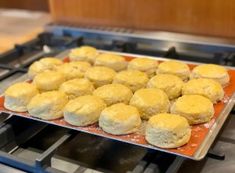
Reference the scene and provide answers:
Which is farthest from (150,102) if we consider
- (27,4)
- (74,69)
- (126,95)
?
(27,4)

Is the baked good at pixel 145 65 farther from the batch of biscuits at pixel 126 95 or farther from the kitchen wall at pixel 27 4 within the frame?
the kitchen wall at pixel 27 4

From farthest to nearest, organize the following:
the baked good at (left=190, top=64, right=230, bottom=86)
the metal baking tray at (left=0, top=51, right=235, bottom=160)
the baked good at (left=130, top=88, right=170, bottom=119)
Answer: the baked good at (left=190, top=64, right=230, bottom=86) < the baked good at (left=130, top=88, right=170, bottom=119) < the metal baking tray at (left=0, top=51, right=235, bottom=160)

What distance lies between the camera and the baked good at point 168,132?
680 mm

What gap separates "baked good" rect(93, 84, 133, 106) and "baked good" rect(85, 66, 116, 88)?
6 centimetres

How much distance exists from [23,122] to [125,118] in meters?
0.27

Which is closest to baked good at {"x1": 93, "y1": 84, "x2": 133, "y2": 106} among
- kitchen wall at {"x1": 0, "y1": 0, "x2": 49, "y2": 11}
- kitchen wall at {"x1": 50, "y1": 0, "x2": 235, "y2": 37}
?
kitchen wall at {"x1": 50, "y1": 0, "x2": 235, "y2": 37}

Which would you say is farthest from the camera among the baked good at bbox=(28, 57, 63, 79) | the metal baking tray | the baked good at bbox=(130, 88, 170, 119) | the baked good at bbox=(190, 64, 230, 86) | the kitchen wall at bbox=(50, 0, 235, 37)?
the kitchen wall at bbox=(50, 0, 235, 37)

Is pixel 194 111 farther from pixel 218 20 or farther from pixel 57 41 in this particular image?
pixel 57 41

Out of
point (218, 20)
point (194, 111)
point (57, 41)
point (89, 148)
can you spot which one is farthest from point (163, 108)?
point (57, 41)

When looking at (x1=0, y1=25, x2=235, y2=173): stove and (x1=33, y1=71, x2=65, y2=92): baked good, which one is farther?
(x1=33, y1=71, x2=65, y2=92): baked good

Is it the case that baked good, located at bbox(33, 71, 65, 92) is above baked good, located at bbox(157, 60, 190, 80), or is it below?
below

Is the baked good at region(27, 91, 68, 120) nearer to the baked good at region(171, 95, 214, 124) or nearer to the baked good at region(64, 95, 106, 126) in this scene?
the baked good at region(64, 95, 106, 126)

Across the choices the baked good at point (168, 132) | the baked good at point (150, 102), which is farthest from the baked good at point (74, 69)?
the baked good at point (168, 132)

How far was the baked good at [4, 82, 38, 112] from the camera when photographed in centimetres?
84
